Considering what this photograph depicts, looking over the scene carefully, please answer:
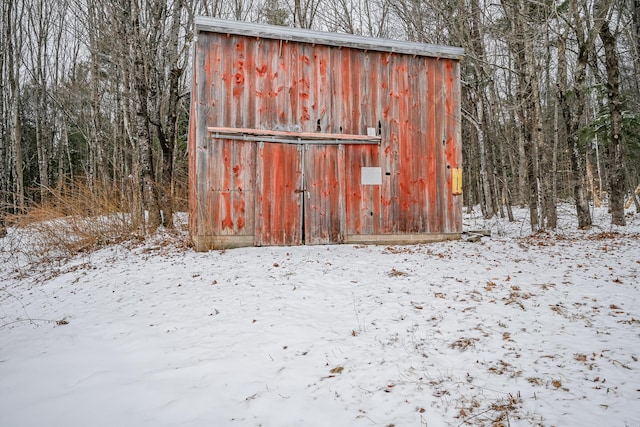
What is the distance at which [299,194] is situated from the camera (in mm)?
8602

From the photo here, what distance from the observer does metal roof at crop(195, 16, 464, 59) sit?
8.24m

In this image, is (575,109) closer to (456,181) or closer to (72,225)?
(456,181)

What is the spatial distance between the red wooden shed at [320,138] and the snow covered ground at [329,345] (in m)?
2.02

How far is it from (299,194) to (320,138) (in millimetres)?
1421

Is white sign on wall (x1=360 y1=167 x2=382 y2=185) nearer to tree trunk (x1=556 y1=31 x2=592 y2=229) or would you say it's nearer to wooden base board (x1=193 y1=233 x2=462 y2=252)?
wooden base board (x1=193 y1=233 x2=462 y2=252)

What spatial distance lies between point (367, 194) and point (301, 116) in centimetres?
242

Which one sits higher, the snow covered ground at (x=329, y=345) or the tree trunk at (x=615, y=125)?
the tree trunk at (x=615, y=125)

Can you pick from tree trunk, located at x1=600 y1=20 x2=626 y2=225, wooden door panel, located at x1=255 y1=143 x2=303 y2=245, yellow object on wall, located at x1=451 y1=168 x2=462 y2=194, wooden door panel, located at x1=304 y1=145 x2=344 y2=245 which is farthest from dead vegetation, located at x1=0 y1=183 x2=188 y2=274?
tree trunk, located at x1=600 y1=20 x2=626 y2=225

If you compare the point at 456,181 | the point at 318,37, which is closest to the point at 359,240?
the point at 456,181

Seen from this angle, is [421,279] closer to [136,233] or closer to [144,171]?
[136,233]

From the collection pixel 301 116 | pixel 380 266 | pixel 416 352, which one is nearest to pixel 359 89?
pixel 301 116

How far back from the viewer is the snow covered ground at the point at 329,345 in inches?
98.3

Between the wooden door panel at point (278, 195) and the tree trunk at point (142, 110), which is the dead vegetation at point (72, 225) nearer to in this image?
the tree trunk at point (142, 110)

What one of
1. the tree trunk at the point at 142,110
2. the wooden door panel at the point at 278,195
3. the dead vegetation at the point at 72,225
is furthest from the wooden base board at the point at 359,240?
the tree trunk at the point at 142,110
